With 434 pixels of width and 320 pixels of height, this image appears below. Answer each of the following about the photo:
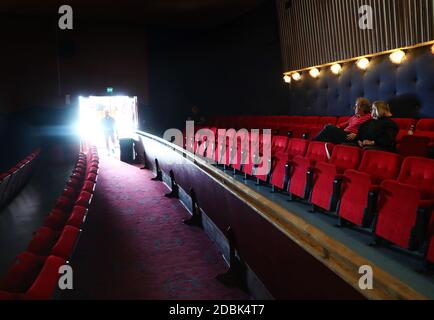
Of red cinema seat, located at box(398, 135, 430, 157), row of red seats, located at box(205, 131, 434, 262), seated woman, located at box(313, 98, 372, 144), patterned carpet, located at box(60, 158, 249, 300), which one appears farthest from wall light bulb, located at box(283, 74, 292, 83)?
red cinema seat, located at box(398, 135, 430, 157)

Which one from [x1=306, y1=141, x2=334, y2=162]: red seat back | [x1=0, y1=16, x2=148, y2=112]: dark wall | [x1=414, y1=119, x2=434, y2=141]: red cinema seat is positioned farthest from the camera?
[x1=0, y1=16, x2=148, y2=112]: dark wall

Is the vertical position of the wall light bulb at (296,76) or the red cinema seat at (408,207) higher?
the wall light bulb at (296,76)

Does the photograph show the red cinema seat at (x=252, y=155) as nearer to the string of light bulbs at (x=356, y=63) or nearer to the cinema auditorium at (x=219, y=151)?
the cinema auditorium at (x=219, y=151)

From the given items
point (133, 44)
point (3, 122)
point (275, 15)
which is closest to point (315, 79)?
point (275, 15)

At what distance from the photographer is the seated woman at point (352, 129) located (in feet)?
11.8

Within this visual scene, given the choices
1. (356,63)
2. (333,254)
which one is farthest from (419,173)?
(356,63)

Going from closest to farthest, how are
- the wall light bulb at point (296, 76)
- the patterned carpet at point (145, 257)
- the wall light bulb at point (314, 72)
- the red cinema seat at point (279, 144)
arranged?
1. the patterned carpet at point (145, 257)
2. the red cinema seat at point (279, 144)
3. the wall light bulb at point (314, 72)
4. the wall light bulb at point (296, 76)

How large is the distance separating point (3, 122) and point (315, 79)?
5932mm

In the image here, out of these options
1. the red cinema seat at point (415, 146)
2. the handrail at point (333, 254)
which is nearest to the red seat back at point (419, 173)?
the red cinema seat at point (415, 146)

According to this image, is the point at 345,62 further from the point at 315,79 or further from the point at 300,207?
the point at 300,207

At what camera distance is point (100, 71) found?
817 cm

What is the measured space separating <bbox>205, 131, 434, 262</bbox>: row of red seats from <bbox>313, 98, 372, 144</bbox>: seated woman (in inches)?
6.4

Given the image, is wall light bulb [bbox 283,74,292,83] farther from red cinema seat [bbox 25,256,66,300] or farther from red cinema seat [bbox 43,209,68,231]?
red cinema seat [bbox 25,256,66,300]

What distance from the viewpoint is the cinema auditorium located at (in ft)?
6.12
